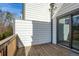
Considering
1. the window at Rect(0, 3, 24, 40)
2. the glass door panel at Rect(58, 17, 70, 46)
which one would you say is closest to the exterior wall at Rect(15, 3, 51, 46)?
the window at Rect(0, 3, 24, 40)

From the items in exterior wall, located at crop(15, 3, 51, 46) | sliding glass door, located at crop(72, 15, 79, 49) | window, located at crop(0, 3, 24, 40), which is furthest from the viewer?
sliding glass door, located at crop(72, 15, 79, 49)

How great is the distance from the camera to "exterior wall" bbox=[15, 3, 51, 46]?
4.29m

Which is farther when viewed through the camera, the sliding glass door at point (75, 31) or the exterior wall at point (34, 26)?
the sliding glass door at point (75, 31)

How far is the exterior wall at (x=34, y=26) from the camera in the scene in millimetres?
4293

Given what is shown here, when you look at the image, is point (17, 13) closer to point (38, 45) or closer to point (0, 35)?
point (0, 35)

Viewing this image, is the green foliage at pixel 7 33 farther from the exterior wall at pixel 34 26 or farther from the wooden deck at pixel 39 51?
the wooden deck at pixel 39 51

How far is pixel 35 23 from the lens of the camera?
14.6 feet

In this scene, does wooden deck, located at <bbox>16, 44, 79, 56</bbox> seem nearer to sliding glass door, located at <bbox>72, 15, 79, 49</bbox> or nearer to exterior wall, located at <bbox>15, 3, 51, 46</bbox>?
exterior wall, located at <bbox>15, 3, 51, 46</bbox>

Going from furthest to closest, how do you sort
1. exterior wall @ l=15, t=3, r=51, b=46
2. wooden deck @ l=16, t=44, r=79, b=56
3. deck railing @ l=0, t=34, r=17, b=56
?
exterior wall @ l=15, t=3, r=51, b=46 → wooden deck @ l=16, t=44, r=79, b=56 → deck railing @ l=0, t=34, r=17, b=56

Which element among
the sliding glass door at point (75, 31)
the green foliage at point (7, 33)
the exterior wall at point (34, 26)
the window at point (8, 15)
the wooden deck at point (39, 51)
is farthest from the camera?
the sliding glass door at point (75, 31)

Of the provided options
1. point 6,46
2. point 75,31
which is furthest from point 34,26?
point 6,46

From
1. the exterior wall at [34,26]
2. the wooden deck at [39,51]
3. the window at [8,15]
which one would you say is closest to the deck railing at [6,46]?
the window at [8,15]

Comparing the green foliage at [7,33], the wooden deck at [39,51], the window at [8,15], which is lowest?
the wooden deck at [39,51]

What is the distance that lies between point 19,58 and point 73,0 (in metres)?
1.92
